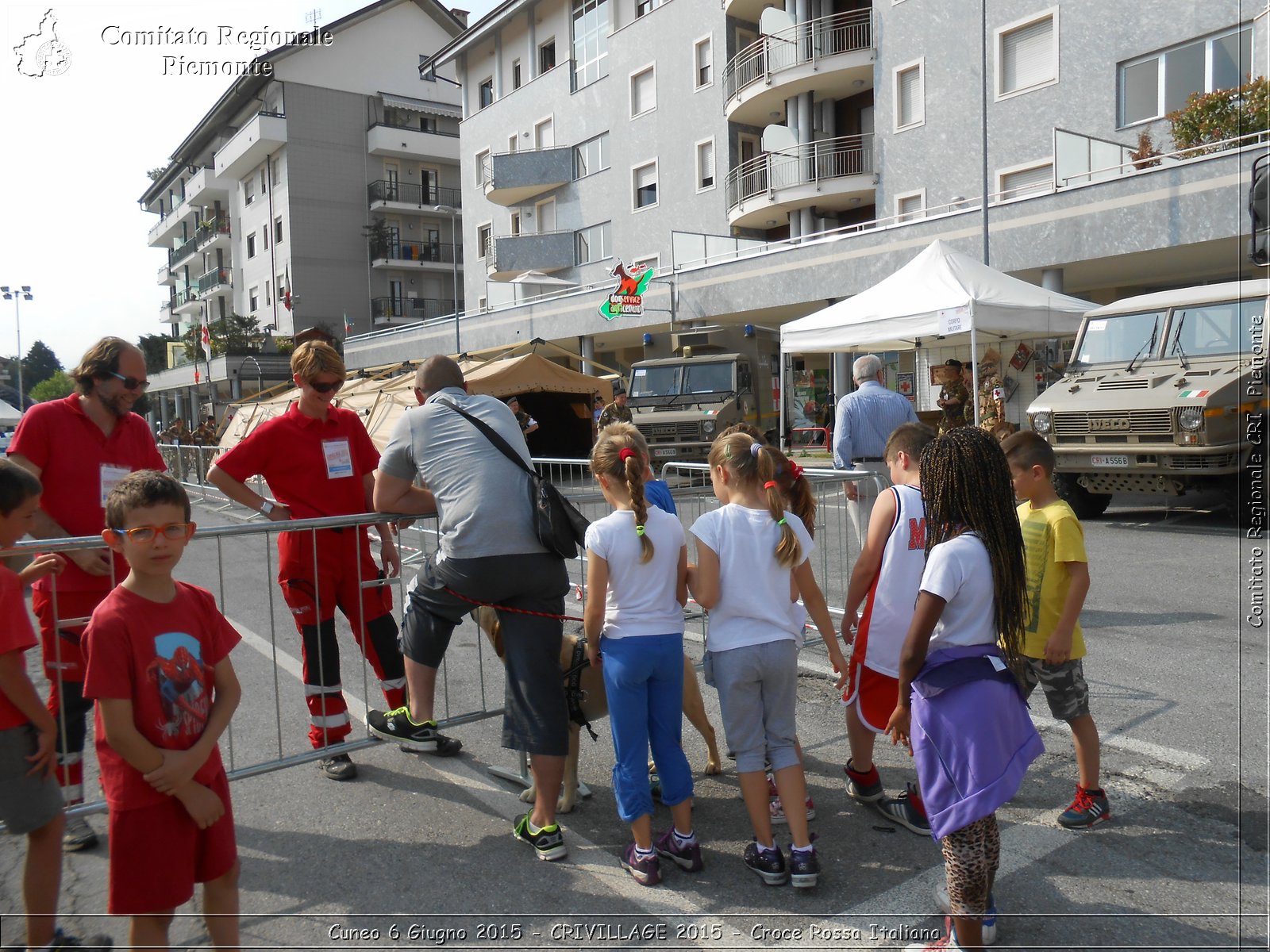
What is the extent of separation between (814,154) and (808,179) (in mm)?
665

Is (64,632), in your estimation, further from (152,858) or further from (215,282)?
(215,282)

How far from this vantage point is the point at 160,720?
7.95ft

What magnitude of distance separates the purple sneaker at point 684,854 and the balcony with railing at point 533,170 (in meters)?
33.3

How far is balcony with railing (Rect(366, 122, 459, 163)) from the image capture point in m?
48.1

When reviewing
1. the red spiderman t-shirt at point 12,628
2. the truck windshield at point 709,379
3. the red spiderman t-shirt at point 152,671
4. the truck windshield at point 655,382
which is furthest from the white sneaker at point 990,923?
the truck windshield at point 655,382

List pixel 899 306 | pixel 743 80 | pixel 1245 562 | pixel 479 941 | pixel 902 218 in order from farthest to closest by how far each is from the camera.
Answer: pixel 743 80, pixel 902 218, pixel 899 306, pixel 1245 562, pixel 479 941

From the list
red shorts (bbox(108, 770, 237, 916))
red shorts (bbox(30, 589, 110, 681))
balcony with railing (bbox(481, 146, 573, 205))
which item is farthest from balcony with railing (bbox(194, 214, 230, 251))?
red shorts (bbox(108, 770, 237, 916))

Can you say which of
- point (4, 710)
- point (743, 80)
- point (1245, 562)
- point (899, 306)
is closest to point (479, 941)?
point (4, 710)

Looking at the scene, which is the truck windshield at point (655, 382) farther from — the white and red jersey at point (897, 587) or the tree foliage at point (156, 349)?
the tree foliage at point (156, 349)

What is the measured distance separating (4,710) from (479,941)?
4.99 ft

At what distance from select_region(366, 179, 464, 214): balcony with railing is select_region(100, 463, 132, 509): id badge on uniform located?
46.6m

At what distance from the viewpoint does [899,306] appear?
11.8 metres

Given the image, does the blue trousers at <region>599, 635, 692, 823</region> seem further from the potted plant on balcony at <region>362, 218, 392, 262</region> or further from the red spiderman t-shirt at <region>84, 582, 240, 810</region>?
the potted plant on balcony at <region>362, 218, 392, 262</region>

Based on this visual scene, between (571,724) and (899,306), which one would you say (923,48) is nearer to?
(899,306)
